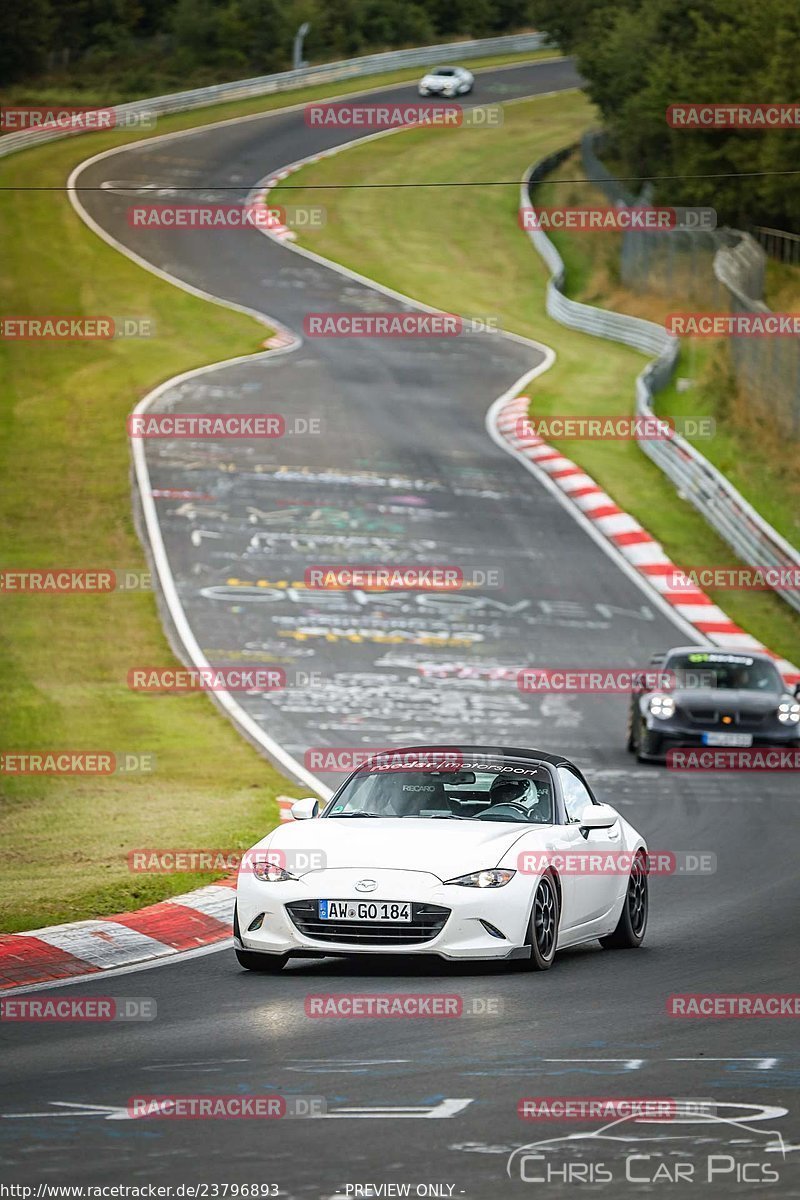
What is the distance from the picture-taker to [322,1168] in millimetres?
6602

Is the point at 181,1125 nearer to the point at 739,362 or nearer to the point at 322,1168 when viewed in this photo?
the point at 322,1168

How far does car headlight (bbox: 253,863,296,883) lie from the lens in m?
10.7

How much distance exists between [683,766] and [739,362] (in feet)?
70.2

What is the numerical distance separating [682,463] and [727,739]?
1619cm

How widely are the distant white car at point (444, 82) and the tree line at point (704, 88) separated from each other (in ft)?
51.4

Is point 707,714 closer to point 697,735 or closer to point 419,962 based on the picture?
point 697,735

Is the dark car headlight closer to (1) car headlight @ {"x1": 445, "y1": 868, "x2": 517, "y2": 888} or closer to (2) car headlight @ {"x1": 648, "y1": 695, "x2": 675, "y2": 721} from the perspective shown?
(2) car headlight @ {"x1": 648, "y1": 695, "x2": 675, "y2": 721}

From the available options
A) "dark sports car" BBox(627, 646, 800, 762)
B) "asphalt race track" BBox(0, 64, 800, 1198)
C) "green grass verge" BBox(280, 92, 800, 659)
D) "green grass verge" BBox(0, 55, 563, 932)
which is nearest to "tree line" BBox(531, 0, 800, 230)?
"green grass verge" BBox(280, 92, 800, 659)

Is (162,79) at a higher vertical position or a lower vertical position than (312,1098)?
lower

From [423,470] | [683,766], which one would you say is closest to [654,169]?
[423,470]

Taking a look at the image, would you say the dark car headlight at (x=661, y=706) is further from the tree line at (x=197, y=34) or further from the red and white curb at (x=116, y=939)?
the tree line at (x=197, y=34)

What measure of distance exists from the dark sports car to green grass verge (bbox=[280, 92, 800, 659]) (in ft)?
20.3

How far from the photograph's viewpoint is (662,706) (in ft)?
72.1

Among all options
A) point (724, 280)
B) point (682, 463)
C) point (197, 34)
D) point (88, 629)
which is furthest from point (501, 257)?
point (88, 629)
